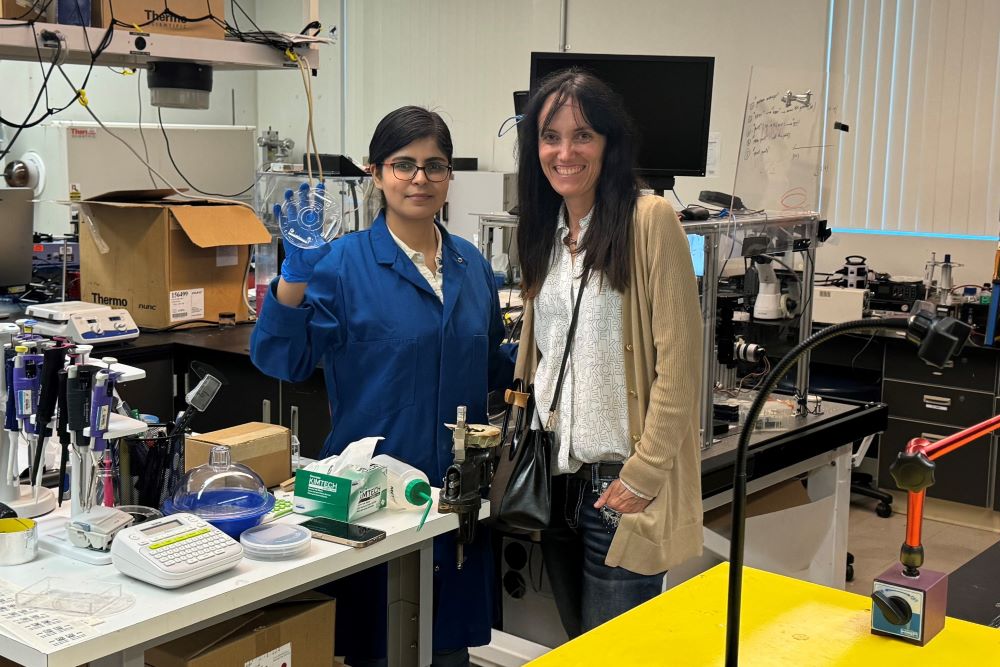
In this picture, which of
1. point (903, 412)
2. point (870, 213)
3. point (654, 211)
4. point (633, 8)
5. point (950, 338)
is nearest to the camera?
point (950, 338)

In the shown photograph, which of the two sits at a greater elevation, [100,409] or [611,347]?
[611,347]

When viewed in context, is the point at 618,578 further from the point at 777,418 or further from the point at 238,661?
the point at 777,418

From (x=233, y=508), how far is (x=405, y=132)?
0.78 m

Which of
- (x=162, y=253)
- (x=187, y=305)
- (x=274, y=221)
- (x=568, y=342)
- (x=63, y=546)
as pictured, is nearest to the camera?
(x=63, y=546)

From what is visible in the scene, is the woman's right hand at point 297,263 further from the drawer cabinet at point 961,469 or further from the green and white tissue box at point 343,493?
the drawer cabinet at point 961,469

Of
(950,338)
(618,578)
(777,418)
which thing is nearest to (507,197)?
(777,418)

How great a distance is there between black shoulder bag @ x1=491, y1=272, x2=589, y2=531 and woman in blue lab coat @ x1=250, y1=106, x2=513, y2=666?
0.19 m

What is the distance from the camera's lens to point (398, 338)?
81.7 inches

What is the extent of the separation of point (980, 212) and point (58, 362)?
421 centimetres

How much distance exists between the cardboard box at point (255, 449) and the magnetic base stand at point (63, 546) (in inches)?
10.7

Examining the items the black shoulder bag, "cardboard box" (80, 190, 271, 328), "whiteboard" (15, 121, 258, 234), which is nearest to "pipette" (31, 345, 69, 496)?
the black shoulder bag

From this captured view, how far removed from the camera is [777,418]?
2.96 meters

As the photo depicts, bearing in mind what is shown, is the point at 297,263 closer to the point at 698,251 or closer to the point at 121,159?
the point at 698,251

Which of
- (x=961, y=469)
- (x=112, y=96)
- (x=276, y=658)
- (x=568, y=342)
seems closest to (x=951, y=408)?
(x=961, y=469)
